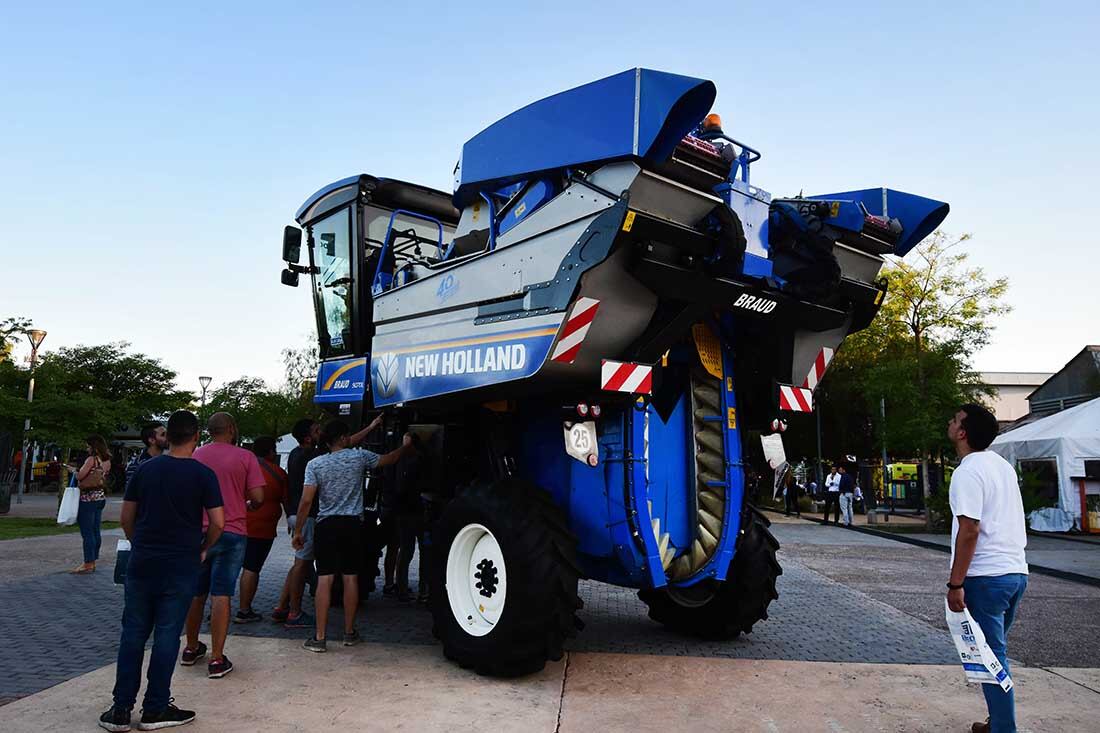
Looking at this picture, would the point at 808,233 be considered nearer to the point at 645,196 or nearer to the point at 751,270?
the point at 751,270

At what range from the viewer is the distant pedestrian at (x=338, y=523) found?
6277 mm

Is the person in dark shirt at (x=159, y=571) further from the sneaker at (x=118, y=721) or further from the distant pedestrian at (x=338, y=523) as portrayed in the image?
the distant pedestrian at (x=338, y=523)

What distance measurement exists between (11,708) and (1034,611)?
9554 mm

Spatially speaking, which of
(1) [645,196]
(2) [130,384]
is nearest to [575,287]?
(1) [645,196]

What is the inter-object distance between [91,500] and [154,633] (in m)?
6.60

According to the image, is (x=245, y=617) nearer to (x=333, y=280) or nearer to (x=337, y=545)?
(x=337, y=545)

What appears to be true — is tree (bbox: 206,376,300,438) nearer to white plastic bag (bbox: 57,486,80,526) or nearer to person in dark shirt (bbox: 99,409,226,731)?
white plastic bag (bbox: 57,486,80,526)

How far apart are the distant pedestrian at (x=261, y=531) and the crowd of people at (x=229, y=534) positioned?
10 millimetres

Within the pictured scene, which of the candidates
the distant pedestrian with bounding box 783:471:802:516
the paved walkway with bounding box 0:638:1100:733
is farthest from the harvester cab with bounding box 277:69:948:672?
the distant pedestrian with bounding box 783:471:802:516

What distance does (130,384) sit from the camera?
144 feet

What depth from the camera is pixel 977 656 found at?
4094 mm

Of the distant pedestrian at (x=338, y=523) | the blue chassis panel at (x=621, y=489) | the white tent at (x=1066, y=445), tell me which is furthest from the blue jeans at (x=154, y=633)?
the white tent at (x=1066, y=445)

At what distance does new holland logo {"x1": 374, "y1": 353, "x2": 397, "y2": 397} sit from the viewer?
276 inches

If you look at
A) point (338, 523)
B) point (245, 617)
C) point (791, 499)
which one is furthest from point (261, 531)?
point (791, 499)
